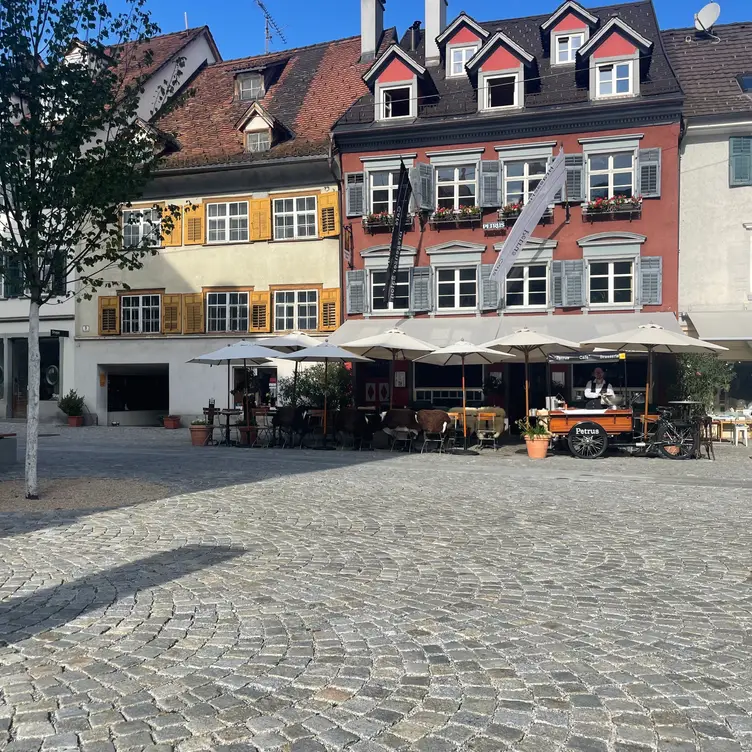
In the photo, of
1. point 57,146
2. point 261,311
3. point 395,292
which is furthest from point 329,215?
point 57,146

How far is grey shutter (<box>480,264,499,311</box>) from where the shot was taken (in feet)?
77.8

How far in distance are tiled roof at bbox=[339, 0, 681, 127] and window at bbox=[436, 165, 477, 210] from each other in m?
1.73

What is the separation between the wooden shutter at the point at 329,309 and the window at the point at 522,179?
20.5 feet

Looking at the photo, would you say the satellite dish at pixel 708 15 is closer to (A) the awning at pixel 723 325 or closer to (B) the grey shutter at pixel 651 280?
(B) the grey shutter at pixel 651 280

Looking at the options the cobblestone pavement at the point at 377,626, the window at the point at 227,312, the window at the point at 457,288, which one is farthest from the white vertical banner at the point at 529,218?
the cobblestone pavement at the point at 377,626

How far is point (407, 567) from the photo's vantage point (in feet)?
20.4

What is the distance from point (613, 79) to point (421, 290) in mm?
8573

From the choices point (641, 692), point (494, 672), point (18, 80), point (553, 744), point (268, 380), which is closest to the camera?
point (553, 744)

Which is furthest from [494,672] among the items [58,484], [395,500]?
[58,484]

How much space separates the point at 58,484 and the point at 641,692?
9224 millimetres

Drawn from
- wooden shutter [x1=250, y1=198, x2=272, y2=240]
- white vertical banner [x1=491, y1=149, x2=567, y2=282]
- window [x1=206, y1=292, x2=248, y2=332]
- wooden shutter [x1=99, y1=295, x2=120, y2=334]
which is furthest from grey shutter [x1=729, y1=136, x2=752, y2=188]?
wooden shutter [x1=99, y1=295, x2=120, y2=334]

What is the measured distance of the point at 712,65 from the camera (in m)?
24.5

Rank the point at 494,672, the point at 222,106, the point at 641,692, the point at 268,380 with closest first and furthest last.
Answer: the point at 641,692
the point at 494,672
the point at 268,380
the point at 222,106

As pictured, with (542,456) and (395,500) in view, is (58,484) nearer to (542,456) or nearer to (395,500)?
(395,500)
